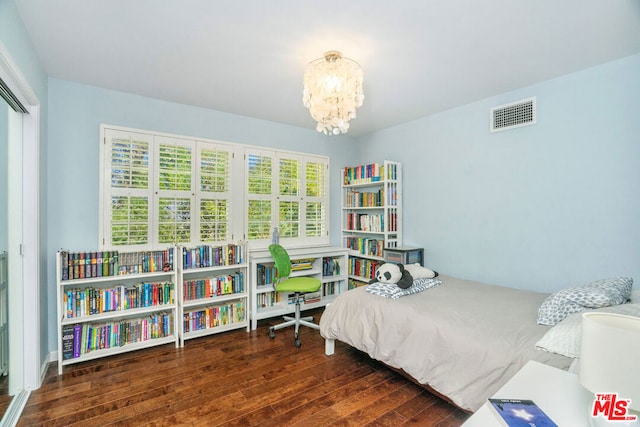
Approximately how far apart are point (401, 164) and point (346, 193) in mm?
911

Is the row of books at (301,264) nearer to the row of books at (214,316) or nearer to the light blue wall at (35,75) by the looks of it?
the row of books at (214,316)

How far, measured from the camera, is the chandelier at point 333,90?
76.0 inches

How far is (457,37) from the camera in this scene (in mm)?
2029

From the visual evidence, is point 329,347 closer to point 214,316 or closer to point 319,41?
point 214,316

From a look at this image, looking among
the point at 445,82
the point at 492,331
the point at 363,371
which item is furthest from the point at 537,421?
the point at 445,82

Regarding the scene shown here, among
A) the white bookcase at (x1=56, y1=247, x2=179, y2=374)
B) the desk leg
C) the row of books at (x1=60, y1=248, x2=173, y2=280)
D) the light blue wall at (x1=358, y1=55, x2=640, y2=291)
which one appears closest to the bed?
the desk leg

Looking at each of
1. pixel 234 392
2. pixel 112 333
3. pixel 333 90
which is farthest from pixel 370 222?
pixel 112 333

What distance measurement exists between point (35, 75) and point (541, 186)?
161 inches

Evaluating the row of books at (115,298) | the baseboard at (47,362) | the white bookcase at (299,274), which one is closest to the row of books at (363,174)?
the white bookcase at (299,274)

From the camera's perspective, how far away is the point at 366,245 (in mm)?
4051

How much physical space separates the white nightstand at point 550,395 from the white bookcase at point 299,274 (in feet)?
8.74

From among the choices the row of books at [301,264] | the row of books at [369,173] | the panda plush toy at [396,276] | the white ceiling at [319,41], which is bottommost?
the row of books at [301,264]
